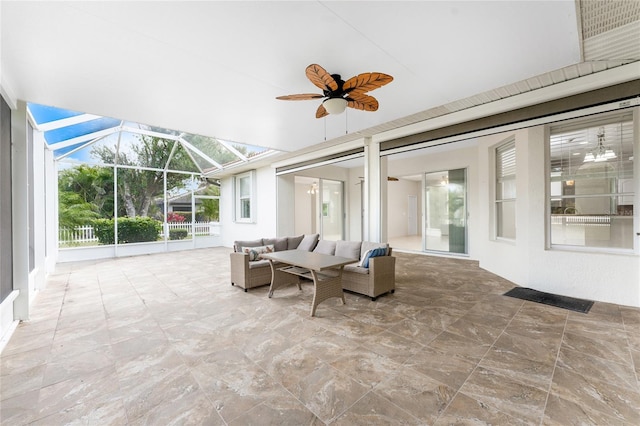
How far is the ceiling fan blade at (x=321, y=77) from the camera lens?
7.06 ft

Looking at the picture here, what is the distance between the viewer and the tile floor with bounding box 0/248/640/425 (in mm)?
1634

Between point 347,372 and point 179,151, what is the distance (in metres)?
8.50

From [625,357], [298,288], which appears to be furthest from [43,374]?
[625,357]

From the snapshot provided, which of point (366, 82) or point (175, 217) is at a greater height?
point (366, 82)

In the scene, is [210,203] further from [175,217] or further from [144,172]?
[144,172]

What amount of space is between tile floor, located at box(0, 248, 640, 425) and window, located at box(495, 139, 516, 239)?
66.8 inches

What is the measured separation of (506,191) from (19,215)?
7251mm

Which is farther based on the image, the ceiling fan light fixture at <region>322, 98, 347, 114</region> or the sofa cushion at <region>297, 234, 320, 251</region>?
the sofa cushion at <region>297, 234, 320, 251</region>

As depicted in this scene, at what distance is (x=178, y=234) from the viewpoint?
876 cm

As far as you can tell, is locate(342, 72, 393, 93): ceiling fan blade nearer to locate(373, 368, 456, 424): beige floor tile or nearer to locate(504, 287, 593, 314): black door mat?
locate(373, 368, 456, 424): beige floor tile

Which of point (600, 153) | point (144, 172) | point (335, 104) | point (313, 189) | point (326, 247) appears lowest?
point (326, 247)

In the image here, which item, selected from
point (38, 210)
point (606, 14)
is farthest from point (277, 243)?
point (606, 14)

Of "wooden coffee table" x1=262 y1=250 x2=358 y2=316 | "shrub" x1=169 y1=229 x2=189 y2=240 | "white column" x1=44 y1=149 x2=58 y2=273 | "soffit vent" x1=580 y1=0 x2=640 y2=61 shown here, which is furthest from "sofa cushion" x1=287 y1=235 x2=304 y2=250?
"shrub" x1=169 y1=229 x2=189 y2=240

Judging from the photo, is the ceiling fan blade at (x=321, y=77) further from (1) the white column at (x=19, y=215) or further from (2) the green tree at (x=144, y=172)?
(2) the green tree at (x=144, y=172)
